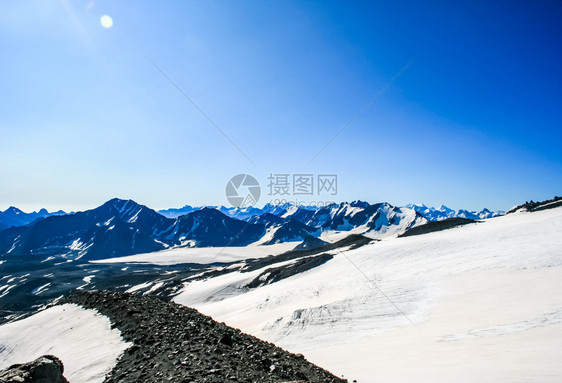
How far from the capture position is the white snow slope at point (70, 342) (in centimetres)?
1061

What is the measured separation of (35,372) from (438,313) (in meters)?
18.4

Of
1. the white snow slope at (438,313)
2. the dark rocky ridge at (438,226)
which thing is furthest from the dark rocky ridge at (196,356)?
the dark rocky ridge at (438,226)

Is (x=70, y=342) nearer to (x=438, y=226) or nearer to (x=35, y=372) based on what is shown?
(x=35, y=372)

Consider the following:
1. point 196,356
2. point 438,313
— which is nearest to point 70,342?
point 196,356

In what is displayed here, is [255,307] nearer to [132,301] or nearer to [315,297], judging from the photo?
[315,297]

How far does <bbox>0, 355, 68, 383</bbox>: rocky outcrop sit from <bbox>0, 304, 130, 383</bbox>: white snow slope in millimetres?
2023

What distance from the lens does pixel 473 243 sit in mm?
30984

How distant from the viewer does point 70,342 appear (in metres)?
15.4

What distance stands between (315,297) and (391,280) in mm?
7328

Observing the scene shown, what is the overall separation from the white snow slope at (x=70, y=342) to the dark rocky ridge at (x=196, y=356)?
0.80 meters

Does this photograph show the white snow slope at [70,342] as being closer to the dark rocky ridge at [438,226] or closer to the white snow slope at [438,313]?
the white snow slope at [438,313]

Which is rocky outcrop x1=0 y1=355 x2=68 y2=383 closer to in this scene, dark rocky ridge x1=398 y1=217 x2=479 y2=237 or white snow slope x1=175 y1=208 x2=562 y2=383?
white snow slope x1=175 y1=208 x2=562 y2=383

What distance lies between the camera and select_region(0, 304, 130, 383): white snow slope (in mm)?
10613

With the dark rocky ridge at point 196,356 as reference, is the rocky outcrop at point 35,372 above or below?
above
